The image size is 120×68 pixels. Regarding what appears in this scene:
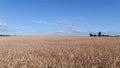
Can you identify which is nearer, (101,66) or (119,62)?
(101,66)

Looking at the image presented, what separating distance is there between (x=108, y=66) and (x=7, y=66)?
2253 millimetres

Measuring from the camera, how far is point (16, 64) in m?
4.87

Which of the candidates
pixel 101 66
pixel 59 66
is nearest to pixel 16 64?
pixel 59 66

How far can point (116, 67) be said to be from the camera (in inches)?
171

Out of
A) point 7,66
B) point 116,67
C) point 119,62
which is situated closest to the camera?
point 116,67

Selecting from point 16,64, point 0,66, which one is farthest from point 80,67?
point 0,66

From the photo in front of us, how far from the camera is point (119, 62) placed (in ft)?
16.5

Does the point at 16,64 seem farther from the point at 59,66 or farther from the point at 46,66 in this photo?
the point at 59,66

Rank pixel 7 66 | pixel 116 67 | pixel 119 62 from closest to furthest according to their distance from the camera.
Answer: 1. pixel 116 67
2. pixel 7 66
3. pixel 119 62

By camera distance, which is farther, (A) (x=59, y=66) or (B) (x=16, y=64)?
(B) (x=16, y=64)

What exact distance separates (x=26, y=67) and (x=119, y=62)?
2270 millimetres

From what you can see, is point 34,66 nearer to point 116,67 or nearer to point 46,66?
point 46,66

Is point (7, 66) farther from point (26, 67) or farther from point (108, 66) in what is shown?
point (108, 66)

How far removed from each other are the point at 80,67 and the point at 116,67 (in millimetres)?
761
